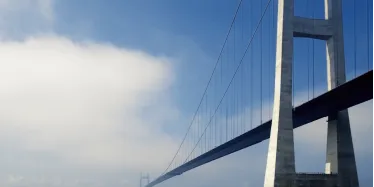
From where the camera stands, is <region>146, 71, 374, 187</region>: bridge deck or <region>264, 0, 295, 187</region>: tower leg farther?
<region>264, 0, 295, 187</region>: tower leg

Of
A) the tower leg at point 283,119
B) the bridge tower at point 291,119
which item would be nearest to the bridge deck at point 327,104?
the bridge tower at point 291,119

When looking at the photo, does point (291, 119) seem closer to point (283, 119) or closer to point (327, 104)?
point (283, 119)

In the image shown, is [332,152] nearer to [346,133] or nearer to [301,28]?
[346,133]

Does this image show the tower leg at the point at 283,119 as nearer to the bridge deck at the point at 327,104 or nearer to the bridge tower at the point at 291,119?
the bridge tower at the point at 291,119

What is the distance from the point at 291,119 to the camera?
1156 inches

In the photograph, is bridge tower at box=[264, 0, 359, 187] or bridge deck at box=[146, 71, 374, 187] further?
bridge tower at box=[264, 0, 359, 187]

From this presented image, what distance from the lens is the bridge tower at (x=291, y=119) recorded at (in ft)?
95.1

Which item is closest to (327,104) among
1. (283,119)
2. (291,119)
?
(291,119)

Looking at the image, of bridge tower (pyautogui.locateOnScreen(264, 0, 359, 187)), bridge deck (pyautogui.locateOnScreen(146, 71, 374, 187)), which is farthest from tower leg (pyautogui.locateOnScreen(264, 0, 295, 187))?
bridge deck (pyautogui.locateOnScreen(146, 71, 374, 187))

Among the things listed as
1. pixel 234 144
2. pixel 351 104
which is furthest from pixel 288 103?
pixel 234 144

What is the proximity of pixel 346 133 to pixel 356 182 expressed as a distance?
109 inches

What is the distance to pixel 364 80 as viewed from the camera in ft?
79.2

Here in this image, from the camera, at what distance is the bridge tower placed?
2900 cm

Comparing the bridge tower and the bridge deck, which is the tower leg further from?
the bridge deck
